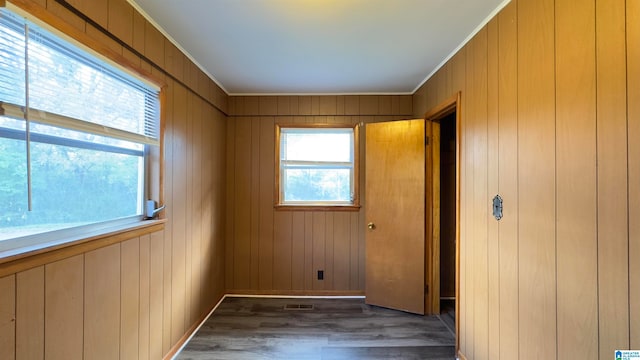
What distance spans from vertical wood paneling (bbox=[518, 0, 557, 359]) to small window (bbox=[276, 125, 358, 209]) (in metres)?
1.99

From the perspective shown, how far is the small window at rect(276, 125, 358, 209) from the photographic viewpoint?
10.8 feet

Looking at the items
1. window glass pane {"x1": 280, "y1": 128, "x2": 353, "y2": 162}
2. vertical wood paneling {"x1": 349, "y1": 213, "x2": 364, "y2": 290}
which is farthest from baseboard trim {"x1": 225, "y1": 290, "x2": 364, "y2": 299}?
window glass pane {"x1": 280, "y1": 128, "x2": 353, "y2": 162}

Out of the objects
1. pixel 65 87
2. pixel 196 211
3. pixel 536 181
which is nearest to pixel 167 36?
pixel 65 87

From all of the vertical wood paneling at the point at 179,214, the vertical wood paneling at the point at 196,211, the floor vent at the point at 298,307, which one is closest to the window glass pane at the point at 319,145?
the vertical wood paneling at the point at 196,211

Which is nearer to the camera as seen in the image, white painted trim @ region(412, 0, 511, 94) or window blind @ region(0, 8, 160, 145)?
window blind @ region(0, 8, 160, 145)

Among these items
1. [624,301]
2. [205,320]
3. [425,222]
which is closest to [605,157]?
[624,301]

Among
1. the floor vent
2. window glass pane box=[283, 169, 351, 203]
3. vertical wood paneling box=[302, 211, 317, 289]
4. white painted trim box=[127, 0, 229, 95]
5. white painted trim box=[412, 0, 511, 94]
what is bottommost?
the floor vent

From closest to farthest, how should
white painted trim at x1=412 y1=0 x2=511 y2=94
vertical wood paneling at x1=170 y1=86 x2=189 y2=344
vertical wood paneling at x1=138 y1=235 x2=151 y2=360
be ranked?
white painted trim at x1=412 y1=0 x2=511 y2=94 → vertical wood paneling at x1=138 y1=235 x2=151 y2=360 → vertical wood paneling at x1=170 y1=86 x2=189 y2=344

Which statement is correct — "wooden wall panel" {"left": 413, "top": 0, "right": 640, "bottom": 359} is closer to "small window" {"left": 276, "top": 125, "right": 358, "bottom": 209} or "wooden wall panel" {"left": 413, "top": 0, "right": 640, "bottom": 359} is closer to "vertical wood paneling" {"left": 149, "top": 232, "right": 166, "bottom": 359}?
"small window" {"left": 276, "top": 125, "right": 358, "bottom": 209}

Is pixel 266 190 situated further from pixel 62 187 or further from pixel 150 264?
pixel 62 187

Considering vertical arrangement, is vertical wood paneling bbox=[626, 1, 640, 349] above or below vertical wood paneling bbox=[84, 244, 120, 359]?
above

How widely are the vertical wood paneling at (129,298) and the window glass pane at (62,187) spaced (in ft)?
0.76

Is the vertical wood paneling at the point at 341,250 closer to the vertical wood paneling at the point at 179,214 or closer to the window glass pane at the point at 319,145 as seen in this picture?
the window glass pane at the point at 319,145

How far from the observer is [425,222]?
276 cm
